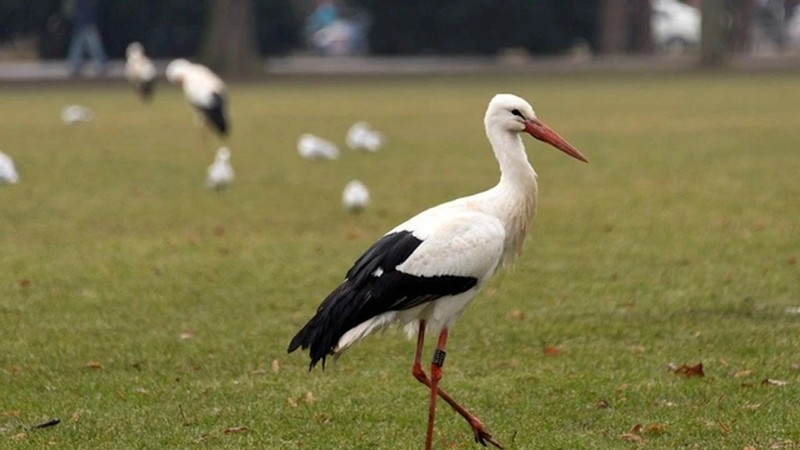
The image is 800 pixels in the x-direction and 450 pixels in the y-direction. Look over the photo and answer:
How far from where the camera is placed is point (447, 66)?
4791cm

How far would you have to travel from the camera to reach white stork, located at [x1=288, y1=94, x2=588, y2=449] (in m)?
6.34

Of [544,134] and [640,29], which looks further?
[640,29]

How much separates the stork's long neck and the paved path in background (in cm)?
3586

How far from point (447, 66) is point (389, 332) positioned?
39.2 m

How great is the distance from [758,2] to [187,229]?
186 feet

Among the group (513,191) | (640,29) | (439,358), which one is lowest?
(640,29)

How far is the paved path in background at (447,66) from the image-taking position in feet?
146

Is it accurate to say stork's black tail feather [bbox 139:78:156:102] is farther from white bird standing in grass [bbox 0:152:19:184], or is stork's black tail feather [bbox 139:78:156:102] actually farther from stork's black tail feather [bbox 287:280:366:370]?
stork's black tail feather [bbox 287:280:366:370]

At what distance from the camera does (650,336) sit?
8.76 meters

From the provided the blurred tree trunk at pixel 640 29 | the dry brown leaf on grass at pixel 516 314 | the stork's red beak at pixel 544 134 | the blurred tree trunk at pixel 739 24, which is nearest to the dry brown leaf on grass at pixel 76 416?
the stork's red beak at pixel 544 134

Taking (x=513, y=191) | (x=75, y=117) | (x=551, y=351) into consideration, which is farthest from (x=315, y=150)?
(x=513, y=191)

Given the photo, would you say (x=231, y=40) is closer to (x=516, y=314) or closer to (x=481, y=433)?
(x=516, y=314)

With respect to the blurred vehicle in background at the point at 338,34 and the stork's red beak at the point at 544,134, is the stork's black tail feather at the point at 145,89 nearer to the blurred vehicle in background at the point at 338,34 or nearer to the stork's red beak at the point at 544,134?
the blurred vehicle in background at the point at 338,34

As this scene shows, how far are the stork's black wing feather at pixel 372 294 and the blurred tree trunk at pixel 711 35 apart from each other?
4031cm
